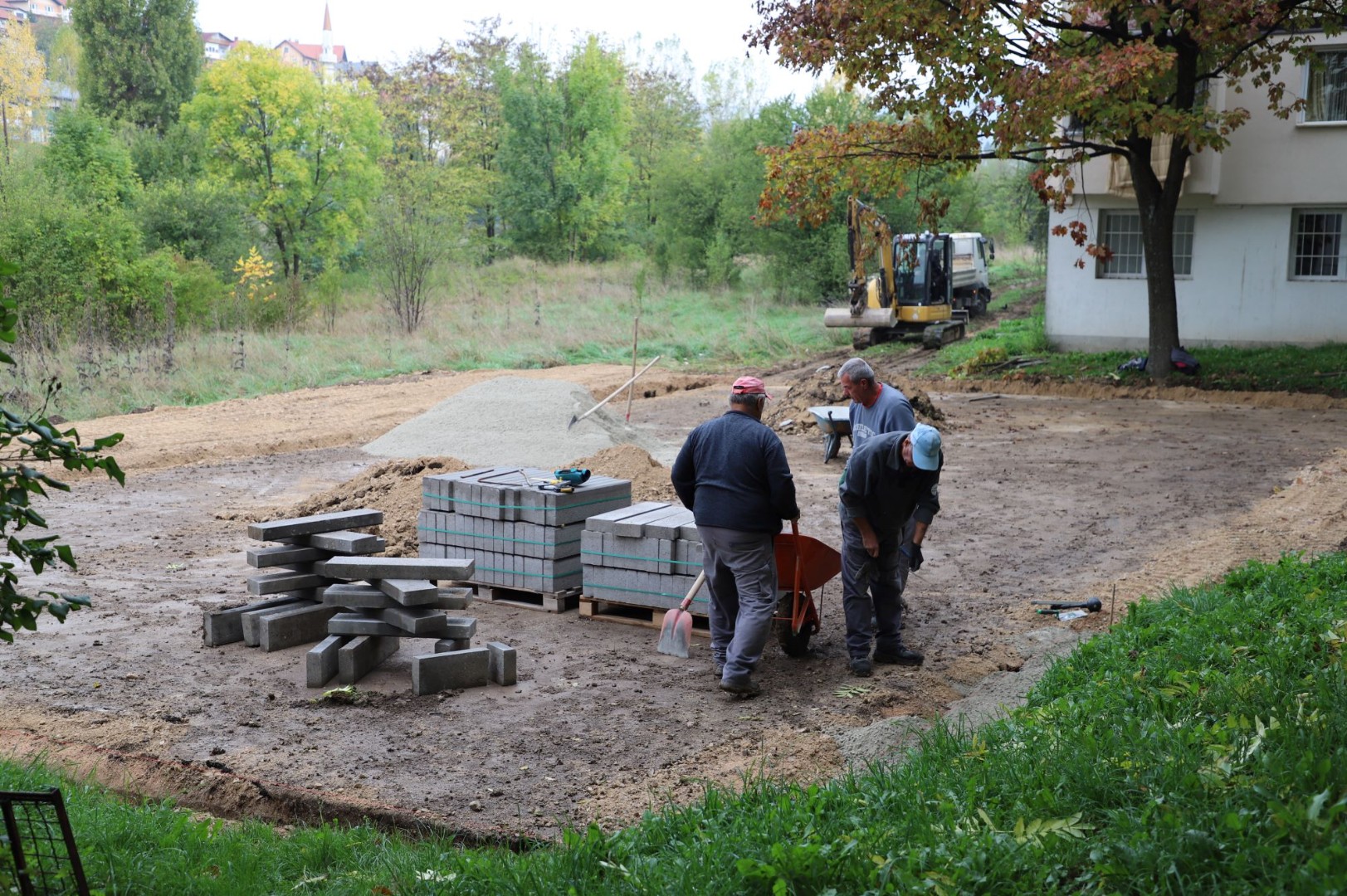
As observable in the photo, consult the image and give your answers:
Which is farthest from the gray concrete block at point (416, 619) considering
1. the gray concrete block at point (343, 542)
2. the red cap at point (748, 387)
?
the red cap at point (748, 387)

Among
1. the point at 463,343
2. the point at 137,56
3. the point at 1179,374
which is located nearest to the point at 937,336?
the point at 1179,374

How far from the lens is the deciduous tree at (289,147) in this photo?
43.5 meters

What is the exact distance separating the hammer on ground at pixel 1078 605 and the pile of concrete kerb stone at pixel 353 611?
14.2 feet

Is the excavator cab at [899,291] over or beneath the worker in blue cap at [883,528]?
over

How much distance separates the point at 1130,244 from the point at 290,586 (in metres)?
23.1

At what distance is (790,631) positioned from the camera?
8.06 m

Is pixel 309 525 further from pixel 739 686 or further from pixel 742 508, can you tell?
pixel 739 686

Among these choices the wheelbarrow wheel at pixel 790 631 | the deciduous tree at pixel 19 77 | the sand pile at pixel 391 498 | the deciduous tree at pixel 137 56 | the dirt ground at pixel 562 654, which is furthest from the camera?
the deciduous tree at pixel 19 77

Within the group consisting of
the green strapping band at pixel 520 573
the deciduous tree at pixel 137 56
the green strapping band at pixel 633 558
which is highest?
the deciduous tree at pixel 137 56

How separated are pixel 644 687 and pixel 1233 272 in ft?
74.0

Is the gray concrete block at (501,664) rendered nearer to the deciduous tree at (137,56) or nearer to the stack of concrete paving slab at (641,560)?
the stack of concrete paving slab at (641,560)

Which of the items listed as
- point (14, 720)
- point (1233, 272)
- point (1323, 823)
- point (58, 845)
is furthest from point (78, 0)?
point (1323, 823)

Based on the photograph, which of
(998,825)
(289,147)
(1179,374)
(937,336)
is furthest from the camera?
(289,147)

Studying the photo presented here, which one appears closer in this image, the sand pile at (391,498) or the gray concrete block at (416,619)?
the gray concrete block at (416,619)
